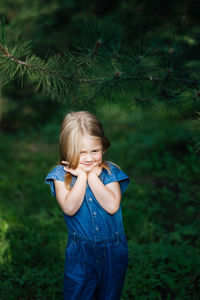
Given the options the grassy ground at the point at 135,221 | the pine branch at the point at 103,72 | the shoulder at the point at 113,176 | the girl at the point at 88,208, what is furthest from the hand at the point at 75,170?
the grassy ground at the point at 135,221

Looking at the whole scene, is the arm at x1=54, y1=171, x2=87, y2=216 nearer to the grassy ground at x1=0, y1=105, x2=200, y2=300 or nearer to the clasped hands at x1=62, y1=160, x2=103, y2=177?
the clasped hands at x1=62, y1=160, x2=103, y2=177

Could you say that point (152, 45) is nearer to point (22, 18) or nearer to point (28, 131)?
point (22, 18)

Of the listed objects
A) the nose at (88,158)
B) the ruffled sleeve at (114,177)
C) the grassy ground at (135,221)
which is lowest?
the grassy ground at (135,221)

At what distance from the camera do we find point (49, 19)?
546 cm

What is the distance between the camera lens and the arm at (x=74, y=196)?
5.36ft

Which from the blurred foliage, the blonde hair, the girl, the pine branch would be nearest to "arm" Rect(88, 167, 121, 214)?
the girl

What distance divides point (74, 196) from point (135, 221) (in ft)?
6.13

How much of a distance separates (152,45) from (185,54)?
0.29 m

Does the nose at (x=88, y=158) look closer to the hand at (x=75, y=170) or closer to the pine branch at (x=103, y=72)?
the hand at (x=75, y=170)

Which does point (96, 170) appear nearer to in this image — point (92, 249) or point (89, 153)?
point (89, 153)

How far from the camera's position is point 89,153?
1.70 meters

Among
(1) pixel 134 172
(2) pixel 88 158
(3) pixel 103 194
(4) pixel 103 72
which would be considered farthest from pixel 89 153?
(1) pixel 134 172

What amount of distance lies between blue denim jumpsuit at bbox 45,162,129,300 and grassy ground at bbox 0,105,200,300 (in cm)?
75

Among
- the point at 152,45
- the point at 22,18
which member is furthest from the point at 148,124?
the point at 152,45
